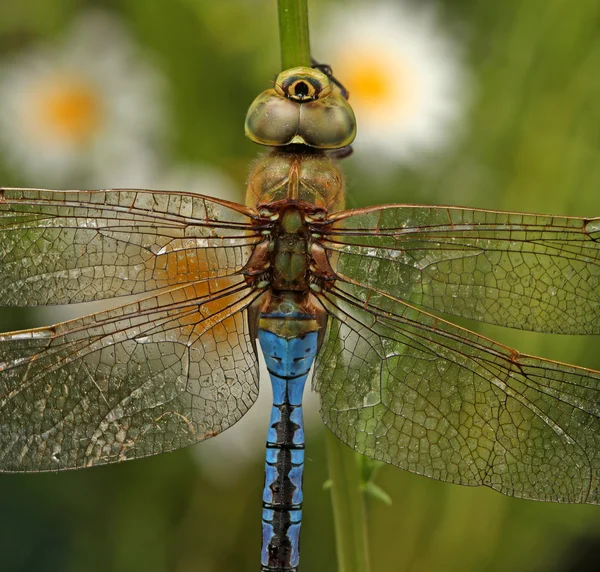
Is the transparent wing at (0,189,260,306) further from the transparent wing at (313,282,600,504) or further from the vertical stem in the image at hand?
the vertical stem

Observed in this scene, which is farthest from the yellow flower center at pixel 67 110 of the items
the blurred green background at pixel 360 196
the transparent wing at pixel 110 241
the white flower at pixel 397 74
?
the transparent wing at pixel 110 241

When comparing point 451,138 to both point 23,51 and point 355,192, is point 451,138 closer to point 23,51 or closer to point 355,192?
point 355,192


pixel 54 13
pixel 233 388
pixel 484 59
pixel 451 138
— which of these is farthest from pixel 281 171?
pixel 54 13

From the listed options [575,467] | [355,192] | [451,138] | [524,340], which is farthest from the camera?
[451,138]

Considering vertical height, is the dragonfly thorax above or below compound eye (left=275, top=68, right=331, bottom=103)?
below

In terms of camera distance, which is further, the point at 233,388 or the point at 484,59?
the point at 484,59

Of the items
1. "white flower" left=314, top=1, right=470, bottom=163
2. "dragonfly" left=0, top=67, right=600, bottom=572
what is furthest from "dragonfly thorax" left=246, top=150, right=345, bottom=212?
"white flower" left=314, top=1, right=470, bottom=163

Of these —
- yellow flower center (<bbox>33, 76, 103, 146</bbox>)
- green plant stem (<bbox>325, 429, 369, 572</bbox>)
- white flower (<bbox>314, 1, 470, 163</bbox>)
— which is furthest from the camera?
yellow flower center (<bbox>33, 76, 103, 146</bbox>)
